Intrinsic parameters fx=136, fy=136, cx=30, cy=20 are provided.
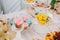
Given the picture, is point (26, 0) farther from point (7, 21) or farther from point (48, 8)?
point (7, 21)

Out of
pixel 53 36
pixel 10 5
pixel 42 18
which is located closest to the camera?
pixel 53 36

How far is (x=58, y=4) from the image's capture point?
1282mm

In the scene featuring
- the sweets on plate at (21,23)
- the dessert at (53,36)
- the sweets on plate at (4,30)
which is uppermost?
the sweets on plate at (21,23)

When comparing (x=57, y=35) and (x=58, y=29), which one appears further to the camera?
(x=58, y=29)

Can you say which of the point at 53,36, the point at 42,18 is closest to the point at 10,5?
the point at 42,18

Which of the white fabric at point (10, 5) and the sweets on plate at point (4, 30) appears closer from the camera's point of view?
Result: the sweets on plate at point (4, 30)

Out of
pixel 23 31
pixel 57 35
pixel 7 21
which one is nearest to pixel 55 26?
pixel 57 35

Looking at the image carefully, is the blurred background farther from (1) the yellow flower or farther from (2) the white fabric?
(1) the yellow flower

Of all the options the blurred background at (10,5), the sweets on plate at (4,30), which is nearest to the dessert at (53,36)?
the sweets on plate at (4,30)

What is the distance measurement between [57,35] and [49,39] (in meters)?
0.06

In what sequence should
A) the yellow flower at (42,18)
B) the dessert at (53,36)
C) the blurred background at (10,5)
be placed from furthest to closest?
the blurred background at (10,5)
the yellow flower at (42,18)
the dessert at (53,36)

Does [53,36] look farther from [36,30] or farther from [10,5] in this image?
[10,5]

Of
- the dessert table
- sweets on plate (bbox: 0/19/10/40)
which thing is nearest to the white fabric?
the dessert table

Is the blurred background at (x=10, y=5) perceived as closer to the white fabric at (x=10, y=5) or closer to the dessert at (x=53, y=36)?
the white fabric at (x=10, y=5)
